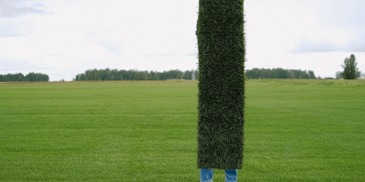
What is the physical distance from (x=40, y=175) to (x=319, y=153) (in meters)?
5.98

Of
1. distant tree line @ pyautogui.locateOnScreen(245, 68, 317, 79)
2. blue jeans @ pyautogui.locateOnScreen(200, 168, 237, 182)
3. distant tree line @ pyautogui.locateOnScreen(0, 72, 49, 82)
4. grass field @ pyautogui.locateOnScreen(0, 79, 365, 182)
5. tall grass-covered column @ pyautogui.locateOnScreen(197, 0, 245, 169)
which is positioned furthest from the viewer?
distant tree line @ pyautogui.locateOnScreen(245, 68, 317, 79)

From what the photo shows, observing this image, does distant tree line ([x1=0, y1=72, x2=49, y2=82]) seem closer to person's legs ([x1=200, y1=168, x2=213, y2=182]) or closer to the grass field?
the grass field

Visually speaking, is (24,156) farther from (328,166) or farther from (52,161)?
(328,166)

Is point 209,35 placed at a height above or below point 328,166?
above

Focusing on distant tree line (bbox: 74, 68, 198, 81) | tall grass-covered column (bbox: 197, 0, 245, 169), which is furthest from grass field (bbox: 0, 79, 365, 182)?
distant tree line (bbox: 74, 68, 198, 81)

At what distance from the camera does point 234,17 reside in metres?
4.10

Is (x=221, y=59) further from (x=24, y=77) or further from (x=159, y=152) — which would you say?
(x=24, y=77)

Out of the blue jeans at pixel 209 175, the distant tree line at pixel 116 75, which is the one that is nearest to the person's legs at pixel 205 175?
the blue jeans at pixel 209 175

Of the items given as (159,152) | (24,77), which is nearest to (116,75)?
(24,77)

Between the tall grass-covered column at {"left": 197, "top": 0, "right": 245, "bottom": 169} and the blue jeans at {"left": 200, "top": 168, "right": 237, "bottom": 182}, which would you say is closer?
the tall grass-covered column at {"left": 197, "top": 0, "right": 245, "bottom": 169}

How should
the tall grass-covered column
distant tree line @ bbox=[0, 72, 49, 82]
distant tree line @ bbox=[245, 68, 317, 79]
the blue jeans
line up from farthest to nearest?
distant tree line @ bbox=[245, 68, 317, 79] < distant tree line @ bbox=[0, 72, 49, 82] < the blue jeans < the tall grass-covered column

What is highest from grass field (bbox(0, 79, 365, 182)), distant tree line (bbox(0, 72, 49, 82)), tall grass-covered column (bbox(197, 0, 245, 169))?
distant tree line (bbox(0, 72, 49, 82))

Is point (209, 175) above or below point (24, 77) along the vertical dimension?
below

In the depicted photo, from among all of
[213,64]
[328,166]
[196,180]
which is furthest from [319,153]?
[213,64]
